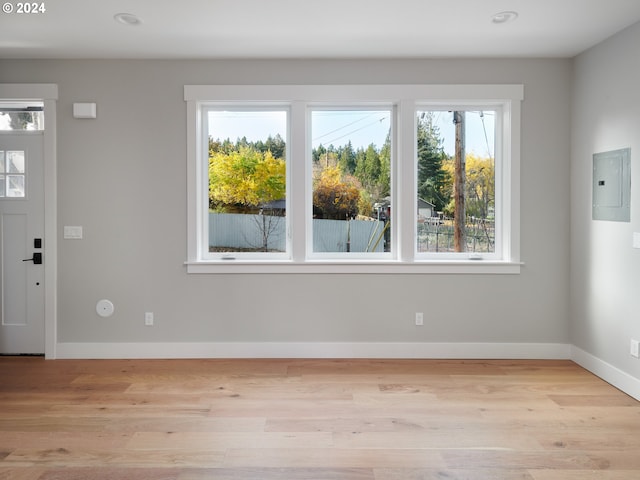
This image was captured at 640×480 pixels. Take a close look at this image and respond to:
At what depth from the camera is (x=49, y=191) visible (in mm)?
4496

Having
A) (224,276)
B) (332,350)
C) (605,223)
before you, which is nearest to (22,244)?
(224,276)

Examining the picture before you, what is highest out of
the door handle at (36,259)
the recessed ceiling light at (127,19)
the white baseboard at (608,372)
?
the recessed ceiling light at (127,19)

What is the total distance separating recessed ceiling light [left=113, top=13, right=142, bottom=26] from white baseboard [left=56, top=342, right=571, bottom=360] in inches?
104

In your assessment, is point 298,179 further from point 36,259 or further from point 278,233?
point 36,259

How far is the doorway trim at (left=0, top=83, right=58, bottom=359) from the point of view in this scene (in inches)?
175

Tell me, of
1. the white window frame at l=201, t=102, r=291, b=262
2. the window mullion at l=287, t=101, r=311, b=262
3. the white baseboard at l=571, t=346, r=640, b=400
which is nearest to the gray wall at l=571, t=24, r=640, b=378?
the white baseboard at l=571, t=346, r=640, b=400

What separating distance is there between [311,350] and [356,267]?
0.84m

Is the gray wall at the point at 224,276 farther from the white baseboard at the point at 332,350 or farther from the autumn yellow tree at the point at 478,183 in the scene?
the autumn yellow tree at the point at 478,183

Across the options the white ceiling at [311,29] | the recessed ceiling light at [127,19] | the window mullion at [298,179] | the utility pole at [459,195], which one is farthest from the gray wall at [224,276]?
the recessed ceiling light at [127,19]

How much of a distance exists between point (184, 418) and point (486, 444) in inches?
72.5

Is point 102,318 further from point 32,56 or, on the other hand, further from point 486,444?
point 486,444

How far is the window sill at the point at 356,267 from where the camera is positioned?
4.54 metres

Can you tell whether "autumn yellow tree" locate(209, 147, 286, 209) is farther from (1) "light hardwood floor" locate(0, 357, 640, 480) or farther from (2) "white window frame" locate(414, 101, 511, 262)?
(1) "light hardwood floor" locate(0, 357, 640, 480)

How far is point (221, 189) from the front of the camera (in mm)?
4699
